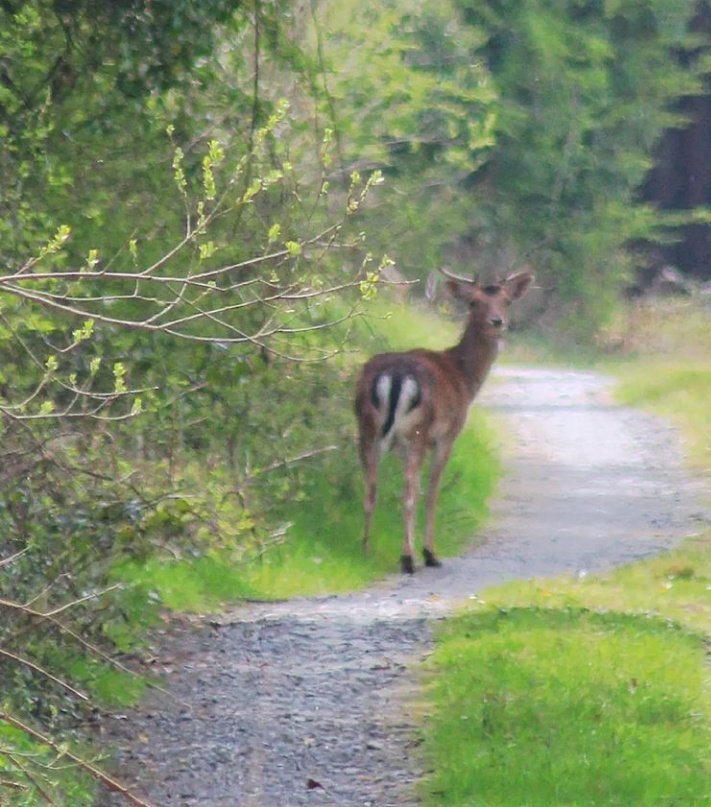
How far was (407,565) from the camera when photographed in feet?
47.1

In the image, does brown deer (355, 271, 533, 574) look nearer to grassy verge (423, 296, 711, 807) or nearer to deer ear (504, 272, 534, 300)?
deer ear (504, 272, 534, 300)

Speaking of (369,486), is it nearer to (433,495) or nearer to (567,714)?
(433,495)

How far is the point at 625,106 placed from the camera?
38.5 meters

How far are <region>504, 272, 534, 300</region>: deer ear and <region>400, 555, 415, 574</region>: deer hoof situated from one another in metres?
3.20

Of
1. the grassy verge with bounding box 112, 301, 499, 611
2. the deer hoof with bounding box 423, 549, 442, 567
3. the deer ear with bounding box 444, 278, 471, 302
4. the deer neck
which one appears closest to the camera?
the grassy verge with bounding box 112, 301, 499, 611

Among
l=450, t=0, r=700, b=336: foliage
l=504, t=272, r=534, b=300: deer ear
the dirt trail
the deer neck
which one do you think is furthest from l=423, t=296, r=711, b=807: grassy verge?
l=450, t=0, r=700, b=336: foliage

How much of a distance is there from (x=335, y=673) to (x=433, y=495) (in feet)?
16.9

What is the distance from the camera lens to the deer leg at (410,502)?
47.1 ft

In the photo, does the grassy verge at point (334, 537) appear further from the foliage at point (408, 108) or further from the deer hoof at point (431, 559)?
the foliage at point (408, 108)

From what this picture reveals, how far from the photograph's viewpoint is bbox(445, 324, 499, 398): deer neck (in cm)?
1617

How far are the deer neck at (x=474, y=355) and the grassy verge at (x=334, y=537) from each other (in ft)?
2.18

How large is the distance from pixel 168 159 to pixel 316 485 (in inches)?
190

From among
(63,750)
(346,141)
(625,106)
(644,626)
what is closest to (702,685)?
(644,626)

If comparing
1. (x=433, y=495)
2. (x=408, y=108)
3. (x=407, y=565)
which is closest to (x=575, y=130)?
(x=408, y=108)
